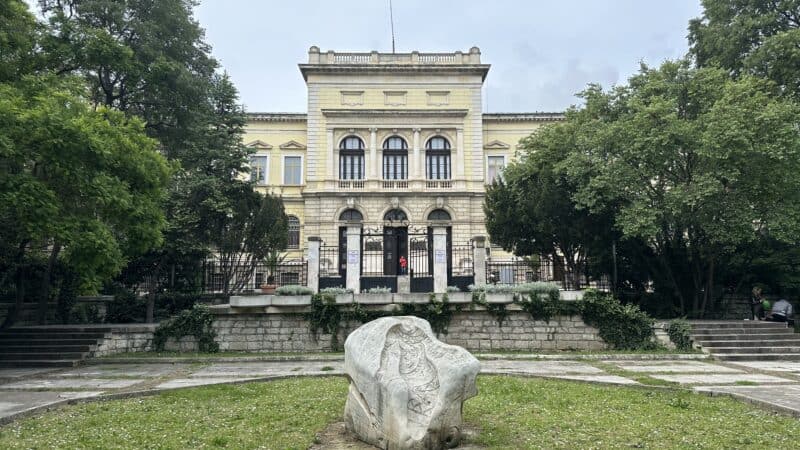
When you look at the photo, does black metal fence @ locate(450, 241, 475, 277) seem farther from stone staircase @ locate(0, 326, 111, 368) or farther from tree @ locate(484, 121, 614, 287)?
stone staircase @ locate(0, 326, 111, 368)

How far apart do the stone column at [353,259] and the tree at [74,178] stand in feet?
18.8

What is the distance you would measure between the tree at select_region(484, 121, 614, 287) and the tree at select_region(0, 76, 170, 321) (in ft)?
41.9

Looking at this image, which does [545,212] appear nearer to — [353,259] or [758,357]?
[353,259]

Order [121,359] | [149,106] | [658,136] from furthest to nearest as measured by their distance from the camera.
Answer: [149,106]
[658,136]
[121,359]

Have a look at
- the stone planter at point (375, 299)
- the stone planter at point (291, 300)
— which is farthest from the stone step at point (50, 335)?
the stone planter at point (375, 299)

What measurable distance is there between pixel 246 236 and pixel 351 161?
15694 millimetres

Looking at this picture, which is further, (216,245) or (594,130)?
(216,245)

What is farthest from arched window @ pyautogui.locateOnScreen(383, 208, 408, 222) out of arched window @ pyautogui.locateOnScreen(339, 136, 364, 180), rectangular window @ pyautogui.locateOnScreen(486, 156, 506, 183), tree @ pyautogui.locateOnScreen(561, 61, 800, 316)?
tree @ pyautogui.locateOnScreen(561, 61, 800, 316)

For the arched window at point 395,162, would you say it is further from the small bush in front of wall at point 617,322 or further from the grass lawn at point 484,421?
the grass lawn at point 484,421

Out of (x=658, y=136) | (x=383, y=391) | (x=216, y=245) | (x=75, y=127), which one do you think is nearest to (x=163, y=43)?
(x=216, y=245)

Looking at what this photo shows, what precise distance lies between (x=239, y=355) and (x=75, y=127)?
6.99m

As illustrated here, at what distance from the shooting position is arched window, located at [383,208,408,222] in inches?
1353

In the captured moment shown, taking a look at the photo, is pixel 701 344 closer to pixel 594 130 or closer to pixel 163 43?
pixel 594 130

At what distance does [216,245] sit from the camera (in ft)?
66.6
